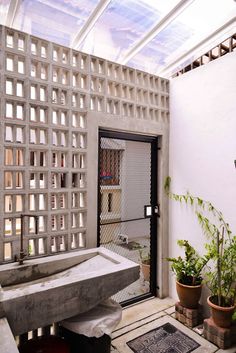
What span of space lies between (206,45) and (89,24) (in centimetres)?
124

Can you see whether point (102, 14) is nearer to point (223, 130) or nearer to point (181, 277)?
point (223, 130)

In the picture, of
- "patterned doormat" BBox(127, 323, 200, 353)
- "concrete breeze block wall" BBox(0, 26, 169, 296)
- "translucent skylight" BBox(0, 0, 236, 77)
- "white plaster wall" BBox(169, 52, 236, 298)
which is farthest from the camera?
"white plaster wall" BBox(169, 52, 236, 298)

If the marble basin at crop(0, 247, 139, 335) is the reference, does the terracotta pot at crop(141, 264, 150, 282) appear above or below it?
below

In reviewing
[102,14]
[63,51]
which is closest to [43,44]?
[63,51]

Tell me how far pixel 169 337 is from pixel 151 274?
81cm

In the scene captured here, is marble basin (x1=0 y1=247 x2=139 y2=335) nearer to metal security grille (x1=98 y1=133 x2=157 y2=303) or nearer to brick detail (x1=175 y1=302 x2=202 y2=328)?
metal security grille (x1=98 y1=133 x2=157 y2=303)

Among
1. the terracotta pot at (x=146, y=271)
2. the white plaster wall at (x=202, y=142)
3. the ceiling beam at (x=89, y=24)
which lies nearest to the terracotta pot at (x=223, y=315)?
the white plaster wall at (x=202, y=142)

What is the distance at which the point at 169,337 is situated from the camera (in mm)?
2268

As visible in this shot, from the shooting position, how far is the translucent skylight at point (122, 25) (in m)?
1.91

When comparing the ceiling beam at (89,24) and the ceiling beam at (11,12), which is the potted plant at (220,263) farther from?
the ceiling beam at (11,12)

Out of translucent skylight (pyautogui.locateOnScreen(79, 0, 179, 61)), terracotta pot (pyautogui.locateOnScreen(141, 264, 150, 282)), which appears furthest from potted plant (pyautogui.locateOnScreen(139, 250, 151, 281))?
translucent skylight (pyautogui.locateOnScreen(79, 0, 179, 61))

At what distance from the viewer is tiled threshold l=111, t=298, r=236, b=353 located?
214 centimetres

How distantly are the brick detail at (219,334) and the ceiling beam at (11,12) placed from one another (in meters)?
3.18

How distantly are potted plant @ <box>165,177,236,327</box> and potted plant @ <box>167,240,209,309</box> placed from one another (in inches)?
4.5
